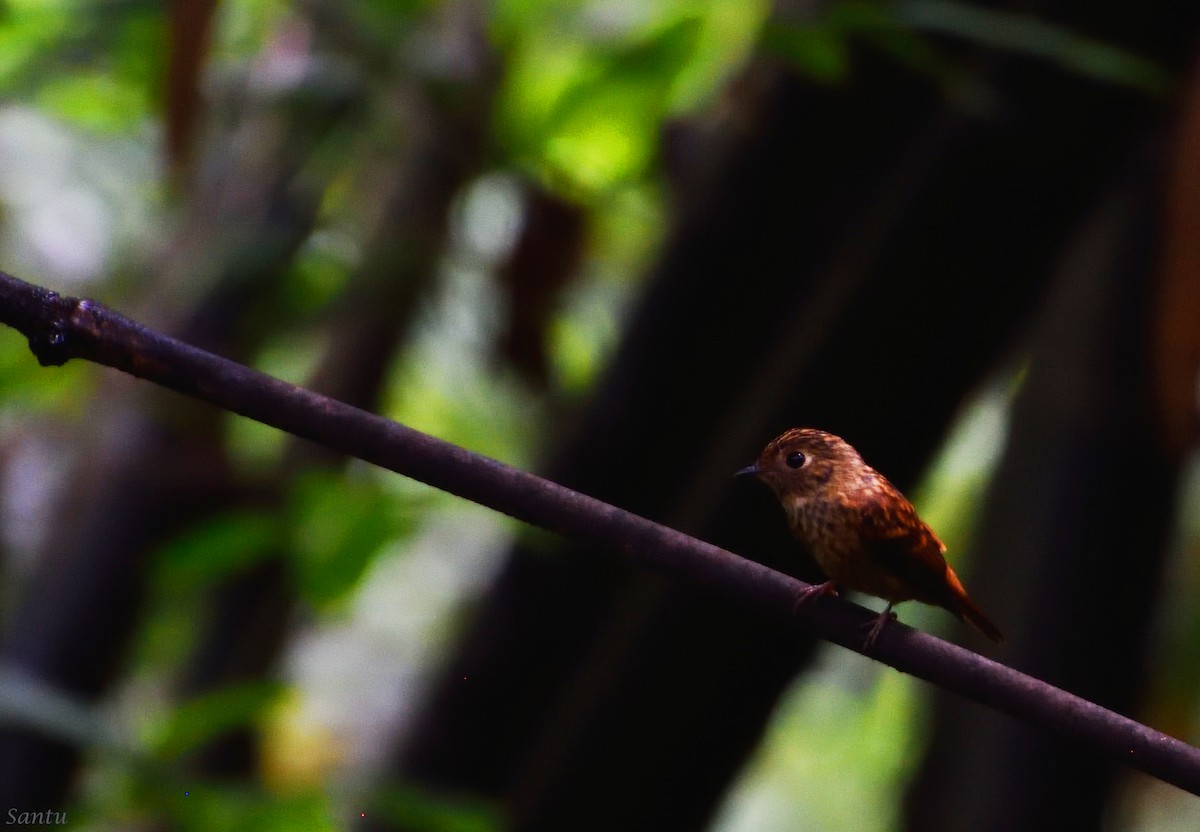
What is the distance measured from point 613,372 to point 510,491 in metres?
1.67

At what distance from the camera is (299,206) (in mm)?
2830

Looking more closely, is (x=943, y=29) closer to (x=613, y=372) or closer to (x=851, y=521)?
(x=613, y=372)

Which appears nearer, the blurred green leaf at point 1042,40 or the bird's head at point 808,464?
the bird's head at point 808,464

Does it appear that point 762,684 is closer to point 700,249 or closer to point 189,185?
point 700,249

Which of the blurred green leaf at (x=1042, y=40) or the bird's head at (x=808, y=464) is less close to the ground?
the blurred green leaf at (x=1042, y=40)

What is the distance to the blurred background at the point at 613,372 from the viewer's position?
74.1 inches

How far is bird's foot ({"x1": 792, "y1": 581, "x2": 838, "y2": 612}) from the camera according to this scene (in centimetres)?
63

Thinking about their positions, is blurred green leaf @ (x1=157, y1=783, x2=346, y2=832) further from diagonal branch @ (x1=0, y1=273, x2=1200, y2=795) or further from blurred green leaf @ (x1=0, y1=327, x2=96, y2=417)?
diagonal branch @ (x1=0, y1=273, x2=1200, y2=795)

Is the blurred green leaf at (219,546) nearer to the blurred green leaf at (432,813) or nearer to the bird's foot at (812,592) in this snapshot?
the blurred green leaf at (432,813)

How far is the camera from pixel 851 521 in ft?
2.94

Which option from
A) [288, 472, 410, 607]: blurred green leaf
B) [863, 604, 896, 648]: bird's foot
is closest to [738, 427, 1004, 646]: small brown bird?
[863, 604, 896, 648]: bird's foot

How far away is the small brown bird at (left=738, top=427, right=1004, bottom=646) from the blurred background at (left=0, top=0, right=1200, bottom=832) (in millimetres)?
234

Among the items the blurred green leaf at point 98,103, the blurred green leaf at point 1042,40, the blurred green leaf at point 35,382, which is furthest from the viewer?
the blurred green leaf at point 98,103

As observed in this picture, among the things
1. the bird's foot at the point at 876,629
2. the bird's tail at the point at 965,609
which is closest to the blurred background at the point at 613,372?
the bird's tail at the point at 965,609
